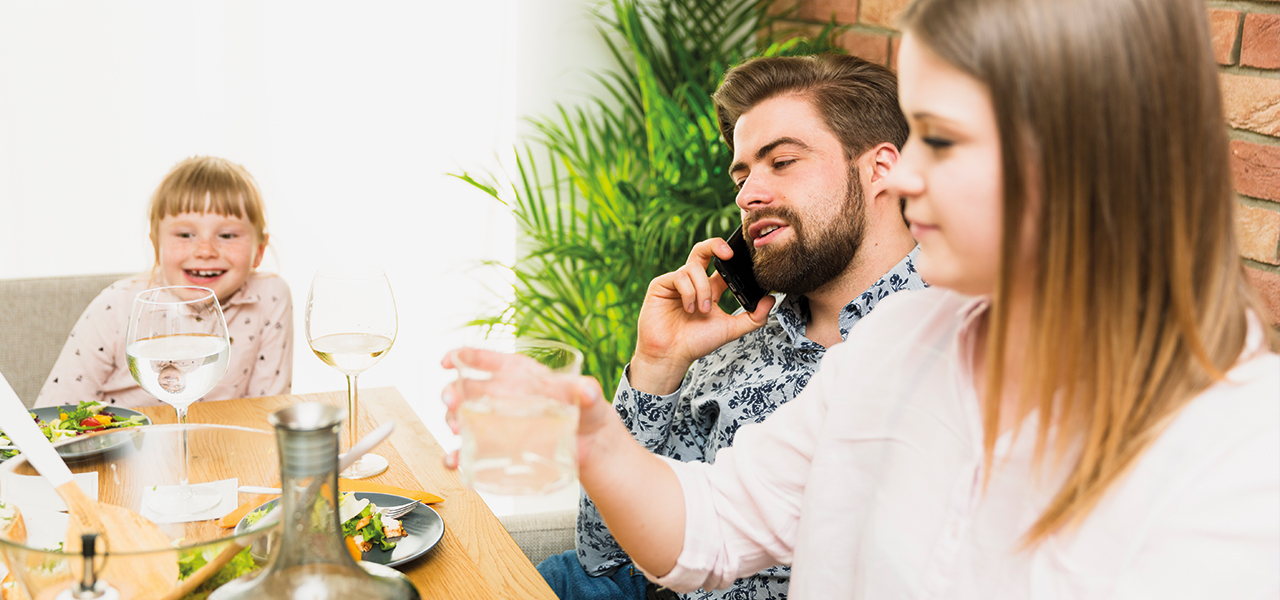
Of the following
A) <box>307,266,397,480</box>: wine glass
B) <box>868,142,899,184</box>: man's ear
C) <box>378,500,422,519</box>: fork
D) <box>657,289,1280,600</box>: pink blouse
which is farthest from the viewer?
<box>868,142,899,184</box>: man's ear

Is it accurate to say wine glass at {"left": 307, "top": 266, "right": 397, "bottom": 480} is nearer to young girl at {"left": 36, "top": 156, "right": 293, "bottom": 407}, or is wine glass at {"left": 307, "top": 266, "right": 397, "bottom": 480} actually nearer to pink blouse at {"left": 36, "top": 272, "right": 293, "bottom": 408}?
pink blouse at {"left": 36, "top": 272, "right": 293, "bottom": 408}

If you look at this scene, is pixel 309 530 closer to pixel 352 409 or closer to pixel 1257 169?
pixel 352 409

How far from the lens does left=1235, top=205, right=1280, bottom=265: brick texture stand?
1.43m

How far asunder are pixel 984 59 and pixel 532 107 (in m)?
2.45

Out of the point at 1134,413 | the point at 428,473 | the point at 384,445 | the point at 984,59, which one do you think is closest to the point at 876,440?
the point at 1134,413

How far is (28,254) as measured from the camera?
2.63m

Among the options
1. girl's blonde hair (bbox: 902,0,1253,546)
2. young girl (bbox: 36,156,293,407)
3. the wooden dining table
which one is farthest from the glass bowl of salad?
young girl (bbox: 36,156,293,407)

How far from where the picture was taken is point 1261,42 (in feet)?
4.68

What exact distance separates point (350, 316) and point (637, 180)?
1601mm

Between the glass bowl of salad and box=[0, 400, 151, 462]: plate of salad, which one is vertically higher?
the glass bowl of salad

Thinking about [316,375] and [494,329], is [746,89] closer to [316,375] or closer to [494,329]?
[494,329]

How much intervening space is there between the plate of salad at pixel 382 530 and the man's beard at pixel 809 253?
0.70m

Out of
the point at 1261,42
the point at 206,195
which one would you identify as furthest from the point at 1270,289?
the point at 206,195

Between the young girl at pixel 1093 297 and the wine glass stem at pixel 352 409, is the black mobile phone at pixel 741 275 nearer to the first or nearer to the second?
the wine glass stem at pixel 352 409
